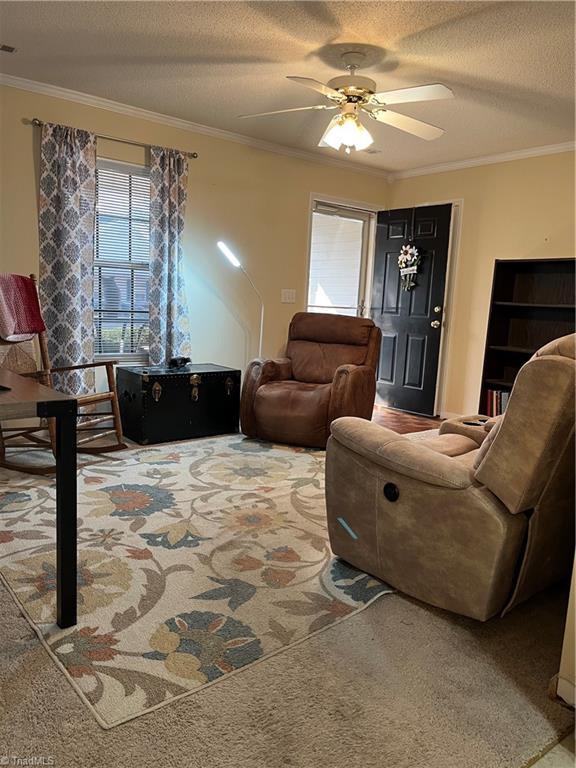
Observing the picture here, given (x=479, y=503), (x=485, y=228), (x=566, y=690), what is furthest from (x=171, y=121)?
(x=566, y=690)

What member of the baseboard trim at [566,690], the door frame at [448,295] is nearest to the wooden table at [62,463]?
the baseboard trim at [566,690]

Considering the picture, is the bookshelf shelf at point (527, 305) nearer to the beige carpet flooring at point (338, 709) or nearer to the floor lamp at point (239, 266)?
the floor lamp at point (239, 266)

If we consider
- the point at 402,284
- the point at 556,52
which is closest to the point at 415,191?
the point at 402,284

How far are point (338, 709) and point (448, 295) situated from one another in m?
4.50

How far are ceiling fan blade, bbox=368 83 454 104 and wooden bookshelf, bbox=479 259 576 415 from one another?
2.10 metres

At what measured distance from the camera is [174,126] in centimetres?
436

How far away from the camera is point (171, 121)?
170 inches

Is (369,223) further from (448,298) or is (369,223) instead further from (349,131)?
(349,131)

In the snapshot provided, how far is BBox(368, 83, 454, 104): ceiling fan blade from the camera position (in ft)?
8.73

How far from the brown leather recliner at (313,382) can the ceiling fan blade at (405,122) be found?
62.0 inches

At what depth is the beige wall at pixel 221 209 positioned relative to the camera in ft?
12.3

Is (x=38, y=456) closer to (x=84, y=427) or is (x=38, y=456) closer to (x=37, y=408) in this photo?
(x=84, y=427)

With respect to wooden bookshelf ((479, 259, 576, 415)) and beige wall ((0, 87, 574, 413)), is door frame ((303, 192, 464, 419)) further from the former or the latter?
wooden bookshelf ((479, 259, 576, 415))

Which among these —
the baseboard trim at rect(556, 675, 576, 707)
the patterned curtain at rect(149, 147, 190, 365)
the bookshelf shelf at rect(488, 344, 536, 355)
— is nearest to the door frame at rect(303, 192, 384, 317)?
the patterned curtain at rect(149, 147, 190, 365)
